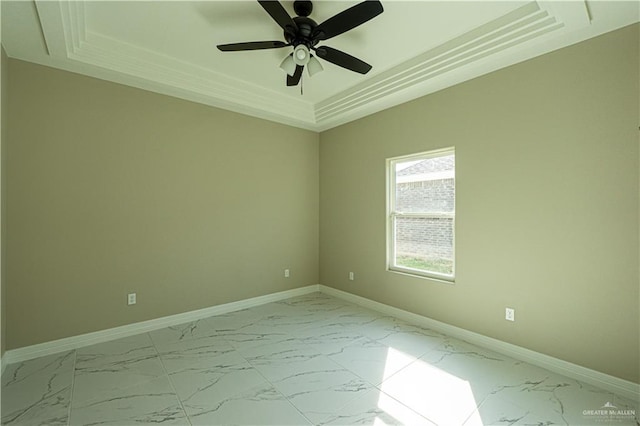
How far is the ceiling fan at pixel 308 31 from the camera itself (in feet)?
6.21

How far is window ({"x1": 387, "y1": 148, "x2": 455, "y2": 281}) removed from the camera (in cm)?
329

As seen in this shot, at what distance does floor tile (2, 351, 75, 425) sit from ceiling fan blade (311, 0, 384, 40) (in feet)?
10.3

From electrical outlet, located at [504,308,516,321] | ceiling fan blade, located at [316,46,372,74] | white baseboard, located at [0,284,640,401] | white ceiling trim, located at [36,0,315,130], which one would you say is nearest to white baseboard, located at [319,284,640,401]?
white baseboard, located at [0,284,640,401]

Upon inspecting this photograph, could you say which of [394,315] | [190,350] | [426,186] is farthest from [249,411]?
[426,186]

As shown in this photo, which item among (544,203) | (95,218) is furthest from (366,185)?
(95,218)

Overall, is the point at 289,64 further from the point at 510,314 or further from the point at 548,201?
the point at 510,314

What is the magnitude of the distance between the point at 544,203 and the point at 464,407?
1783mm

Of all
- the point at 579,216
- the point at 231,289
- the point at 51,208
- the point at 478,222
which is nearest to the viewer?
the point at 579,216

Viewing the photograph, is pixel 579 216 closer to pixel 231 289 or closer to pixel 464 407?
pixel 464 407

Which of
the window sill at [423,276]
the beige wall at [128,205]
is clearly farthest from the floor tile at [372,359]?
the beige wall at [128,205]

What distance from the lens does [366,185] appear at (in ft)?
13.6

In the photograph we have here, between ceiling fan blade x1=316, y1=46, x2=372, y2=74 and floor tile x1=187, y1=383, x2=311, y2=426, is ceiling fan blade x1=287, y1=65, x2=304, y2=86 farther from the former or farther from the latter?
floor tile x1=187, y1=383, x2=311, y2=426

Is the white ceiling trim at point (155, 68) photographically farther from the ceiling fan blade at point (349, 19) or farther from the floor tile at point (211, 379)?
the floor tile at point (211, 379)

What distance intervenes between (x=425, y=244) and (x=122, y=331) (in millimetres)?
3488
